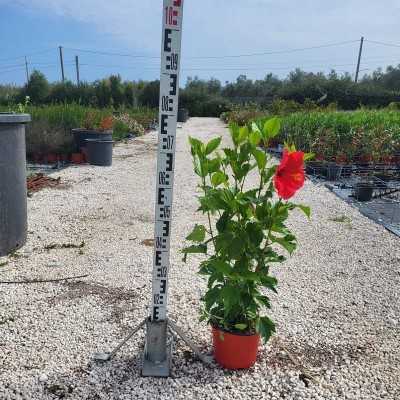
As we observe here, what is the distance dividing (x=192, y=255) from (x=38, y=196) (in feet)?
8.85

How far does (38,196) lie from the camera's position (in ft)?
17.1

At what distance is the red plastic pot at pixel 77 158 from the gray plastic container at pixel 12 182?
15.0 feet

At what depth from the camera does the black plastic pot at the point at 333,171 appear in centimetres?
725

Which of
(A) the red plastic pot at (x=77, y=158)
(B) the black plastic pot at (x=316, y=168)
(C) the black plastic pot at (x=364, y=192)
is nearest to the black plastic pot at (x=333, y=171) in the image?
(B) the black plastic pot at (x=316, y=168)

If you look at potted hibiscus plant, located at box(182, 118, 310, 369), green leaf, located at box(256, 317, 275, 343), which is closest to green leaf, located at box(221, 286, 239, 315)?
potted hibiscus plant, located at box(182, 118, 310, 369)

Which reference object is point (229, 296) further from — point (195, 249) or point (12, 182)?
point (12, 182)

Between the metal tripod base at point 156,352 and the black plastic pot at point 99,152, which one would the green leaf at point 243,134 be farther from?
the black plastic pot at point 99,152

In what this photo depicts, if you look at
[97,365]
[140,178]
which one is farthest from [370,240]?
[140,178]

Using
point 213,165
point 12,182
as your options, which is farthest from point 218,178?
point 12,182

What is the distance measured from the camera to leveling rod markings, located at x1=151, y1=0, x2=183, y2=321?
161 cm

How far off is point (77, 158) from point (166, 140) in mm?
6518

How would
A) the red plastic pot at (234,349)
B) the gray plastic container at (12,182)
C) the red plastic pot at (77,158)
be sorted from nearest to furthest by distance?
the red plastic pot at (234,349) < the gray plastic container at (12,182) < the red plastic pot at (77,158)

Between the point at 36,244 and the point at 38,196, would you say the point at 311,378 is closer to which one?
the point at 36,244

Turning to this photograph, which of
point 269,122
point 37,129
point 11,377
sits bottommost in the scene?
point 11,377
